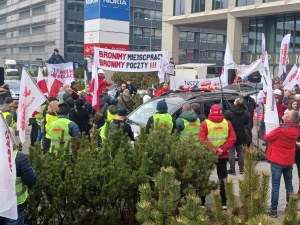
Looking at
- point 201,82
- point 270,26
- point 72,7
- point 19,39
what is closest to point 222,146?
point 201,82

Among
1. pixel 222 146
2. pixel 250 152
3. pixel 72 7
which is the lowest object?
pixel 222 146

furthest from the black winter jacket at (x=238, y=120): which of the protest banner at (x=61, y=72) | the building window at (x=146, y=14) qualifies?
the building window at (x=146, y=14)

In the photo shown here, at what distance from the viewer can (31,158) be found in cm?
530

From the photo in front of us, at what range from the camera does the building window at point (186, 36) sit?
3413 inches

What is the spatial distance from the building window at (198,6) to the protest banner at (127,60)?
28.1 meters

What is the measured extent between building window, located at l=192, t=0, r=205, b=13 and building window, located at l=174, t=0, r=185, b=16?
5.82ft

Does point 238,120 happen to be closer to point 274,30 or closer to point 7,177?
point 7,177

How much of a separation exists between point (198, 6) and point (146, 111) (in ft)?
110

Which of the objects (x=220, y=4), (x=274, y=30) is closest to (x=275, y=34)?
(x=274, y=30)

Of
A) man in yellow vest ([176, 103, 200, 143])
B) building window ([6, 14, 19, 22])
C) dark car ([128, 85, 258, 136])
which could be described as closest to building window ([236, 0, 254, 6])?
dark car ([128, 85, 258, 136])

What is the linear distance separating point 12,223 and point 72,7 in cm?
8181

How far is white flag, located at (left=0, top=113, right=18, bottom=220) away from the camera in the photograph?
4.02 m

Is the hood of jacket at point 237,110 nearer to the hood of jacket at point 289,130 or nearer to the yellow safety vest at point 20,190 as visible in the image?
the hood of jacket at point 289,130

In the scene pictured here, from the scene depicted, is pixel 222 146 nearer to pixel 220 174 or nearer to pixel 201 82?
pixel 220 174
